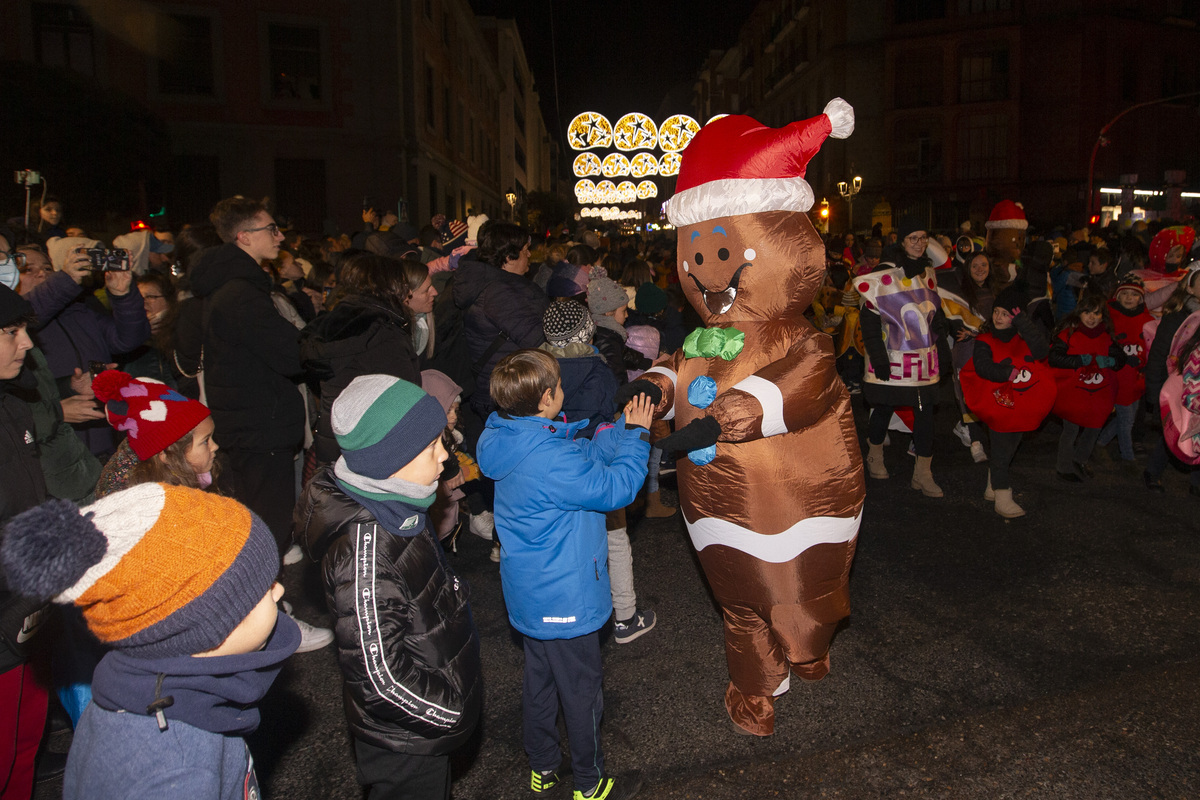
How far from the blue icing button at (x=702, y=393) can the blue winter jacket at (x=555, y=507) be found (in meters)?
0.24

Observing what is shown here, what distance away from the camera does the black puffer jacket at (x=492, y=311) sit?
4.33 metres

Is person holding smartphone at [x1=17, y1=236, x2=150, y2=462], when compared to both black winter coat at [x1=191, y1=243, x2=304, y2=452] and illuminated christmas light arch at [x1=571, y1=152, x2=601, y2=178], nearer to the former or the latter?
black winter coat at [x1=191, y1=243, x2=304, y2=452]

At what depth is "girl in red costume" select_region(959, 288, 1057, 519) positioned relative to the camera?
4.92 m

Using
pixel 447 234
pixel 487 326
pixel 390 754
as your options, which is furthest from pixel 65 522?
pixel 447 234

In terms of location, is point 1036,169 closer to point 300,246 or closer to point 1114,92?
point 1114,92

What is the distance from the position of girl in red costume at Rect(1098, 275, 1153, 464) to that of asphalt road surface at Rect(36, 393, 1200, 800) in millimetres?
1420

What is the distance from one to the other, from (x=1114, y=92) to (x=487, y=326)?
30827 millimetres

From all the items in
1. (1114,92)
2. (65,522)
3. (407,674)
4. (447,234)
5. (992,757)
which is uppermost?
(1114,92)

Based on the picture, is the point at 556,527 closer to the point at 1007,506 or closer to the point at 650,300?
the point at 650,300

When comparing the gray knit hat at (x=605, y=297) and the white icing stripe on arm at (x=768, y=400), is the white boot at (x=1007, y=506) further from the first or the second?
the white icing stripe on arm at (x=768, y=400)

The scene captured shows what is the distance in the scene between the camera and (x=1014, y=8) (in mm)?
27125

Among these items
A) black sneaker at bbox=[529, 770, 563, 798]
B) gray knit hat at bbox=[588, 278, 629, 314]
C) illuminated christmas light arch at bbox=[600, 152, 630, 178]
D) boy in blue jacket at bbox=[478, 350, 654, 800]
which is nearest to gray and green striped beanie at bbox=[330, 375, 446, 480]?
boy in blue jacket at bbox=[478, 350, 654, 800]

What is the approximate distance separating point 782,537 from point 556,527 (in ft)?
2.93

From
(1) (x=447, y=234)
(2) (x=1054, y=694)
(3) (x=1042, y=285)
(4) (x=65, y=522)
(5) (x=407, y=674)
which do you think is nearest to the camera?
(4) (x=65, y=522)
